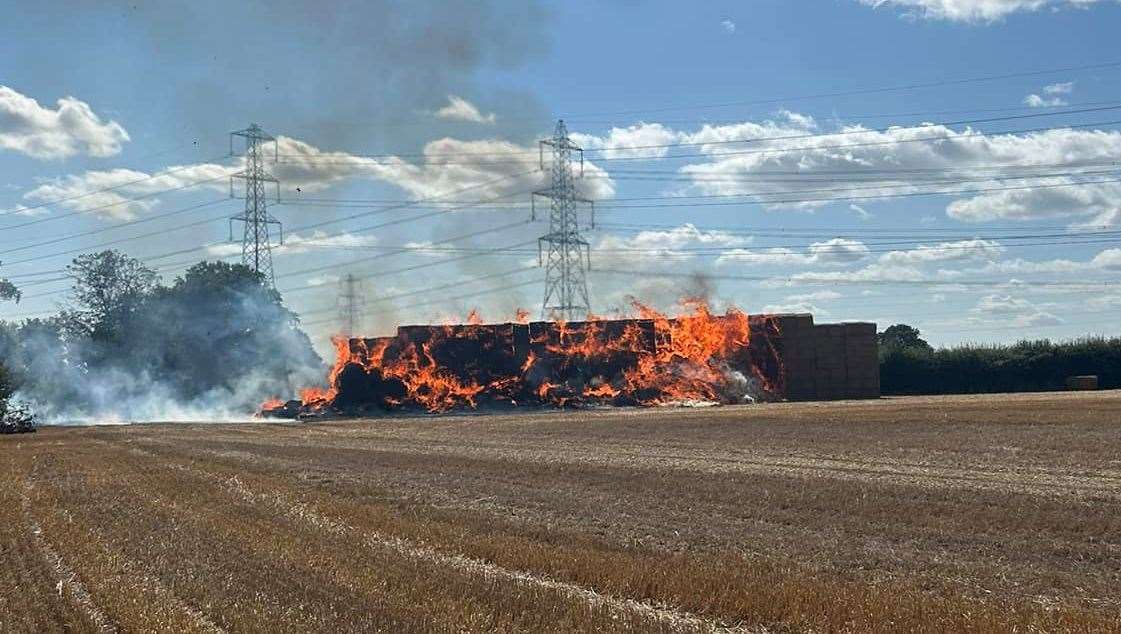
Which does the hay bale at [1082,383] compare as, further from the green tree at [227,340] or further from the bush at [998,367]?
the green tree at [227,340]

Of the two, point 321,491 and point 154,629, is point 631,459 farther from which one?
point 154,629

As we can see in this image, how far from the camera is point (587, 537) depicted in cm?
1528

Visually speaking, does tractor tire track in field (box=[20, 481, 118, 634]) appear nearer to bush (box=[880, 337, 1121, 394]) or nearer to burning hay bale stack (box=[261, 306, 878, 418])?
burning hay bale stack (box=[261, 306, 878, 418])

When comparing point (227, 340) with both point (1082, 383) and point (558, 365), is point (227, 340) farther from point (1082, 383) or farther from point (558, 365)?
point (1082, 383)

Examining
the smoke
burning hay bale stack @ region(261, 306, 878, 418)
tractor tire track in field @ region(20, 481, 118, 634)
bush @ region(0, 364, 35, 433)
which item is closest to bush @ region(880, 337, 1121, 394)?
burning hay bale stack @ region(261, 306, 878, 418)

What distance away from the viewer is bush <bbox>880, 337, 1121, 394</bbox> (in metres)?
69.9

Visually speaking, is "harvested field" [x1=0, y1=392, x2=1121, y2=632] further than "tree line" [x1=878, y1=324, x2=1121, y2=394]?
No

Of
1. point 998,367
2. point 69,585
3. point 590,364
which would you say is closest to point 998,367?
point 998,367

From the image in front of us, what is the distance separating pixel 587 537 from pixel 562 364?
46815mm

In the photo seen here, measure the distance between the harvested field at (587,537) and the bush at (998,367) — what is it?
40960mm

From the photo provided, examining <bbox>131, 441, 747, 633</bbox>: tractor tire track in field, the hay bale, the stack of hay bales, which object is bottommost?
<bbox>131, 441, 747, 633</bbox>: tractor tire track in field

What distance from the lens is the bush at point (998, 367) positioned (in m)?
69.9

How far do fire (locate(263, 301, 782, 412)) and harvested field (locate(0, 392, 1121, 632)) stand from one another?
2928 cm

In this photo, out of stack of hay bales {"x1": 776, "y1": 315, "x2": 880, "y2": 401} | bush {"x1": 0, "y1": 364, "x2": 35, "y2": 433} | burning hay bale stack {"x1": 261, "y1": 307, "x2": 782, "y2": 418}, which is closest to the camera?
bush {"x1": 0, "y1": 364, "x2": 35, "y2": 433}
